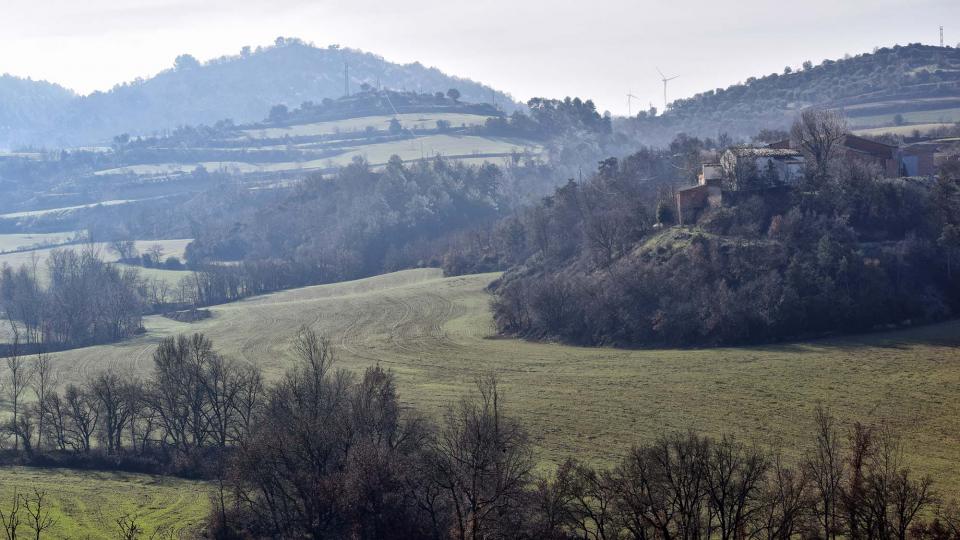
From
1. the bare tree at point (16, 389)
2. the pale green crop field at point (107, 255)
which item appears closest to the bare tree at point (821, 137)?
the bare tree at point (16, 389)

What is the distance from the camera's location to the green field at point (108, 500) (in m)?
40.8

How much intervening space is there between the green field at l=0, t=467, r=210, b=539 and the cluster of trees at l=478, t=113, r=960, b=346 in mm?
34284

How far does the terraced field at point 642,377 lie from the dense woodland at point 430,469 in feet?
6.56

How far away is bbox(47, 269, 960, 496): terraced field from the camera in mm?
46875

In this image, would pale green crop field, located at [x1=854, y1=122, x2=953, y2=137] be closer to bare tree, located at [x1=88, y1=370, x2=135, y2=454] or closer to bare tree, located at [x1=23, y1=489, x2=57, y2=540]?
bare tree, located at [x1=88, y1=370, x2=135, y2=454]

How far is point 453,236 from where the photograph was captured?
427ft

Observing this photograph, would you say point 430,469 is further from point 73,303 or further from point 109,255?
point 109,255

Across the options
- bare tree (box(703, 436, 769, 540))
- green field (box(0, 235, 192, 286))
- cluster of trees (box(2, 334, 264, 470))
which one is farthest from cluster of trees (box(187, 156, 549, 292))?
bare tree (box(703, 436, 769, 540))

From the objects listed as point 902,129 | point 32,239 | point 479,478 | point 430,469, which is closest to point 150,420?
point 430,469

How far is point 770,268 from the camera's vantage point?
2655 inches

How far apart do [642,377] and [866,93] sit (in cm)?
13312

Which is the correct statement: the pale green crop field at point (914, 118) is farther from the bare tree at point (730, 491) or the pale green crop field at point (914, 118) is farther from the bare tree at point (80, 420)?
the bare tree at point (80, 420)

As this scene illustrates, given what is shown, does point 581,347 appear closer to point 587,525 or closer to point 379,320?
point 379,320

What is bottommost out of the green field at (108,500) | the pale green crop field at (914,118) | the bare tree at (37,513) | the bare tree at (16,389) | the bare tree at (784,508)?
the green field at (108,500)
